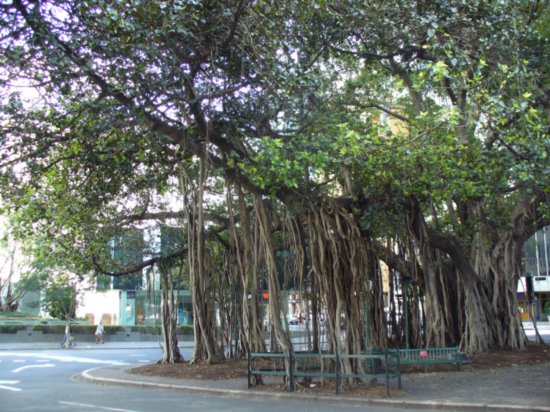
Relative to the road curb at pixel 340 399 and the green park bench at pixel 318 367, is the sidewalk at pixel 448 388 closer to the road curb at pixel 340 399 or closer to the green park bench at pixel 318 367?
the road curb at pixel 340 399

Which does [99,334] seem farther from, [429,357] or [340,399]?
[340,399]

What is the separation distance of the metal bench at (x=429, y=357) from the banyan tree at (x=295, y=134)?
3.13 ft

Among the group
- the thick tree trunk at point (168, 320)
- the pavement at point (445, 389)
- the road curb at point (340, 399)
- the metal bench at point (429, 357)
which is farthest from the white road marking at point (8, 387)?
the metal bench at point (429, 357)

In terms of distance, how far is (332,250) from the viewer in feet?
35.7

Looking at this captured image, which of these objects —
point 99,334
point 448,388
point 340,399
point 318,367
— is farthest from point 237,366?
point 99,334

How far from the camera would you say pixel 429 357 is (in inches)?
500

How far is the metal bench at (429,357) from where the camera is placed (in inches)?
487

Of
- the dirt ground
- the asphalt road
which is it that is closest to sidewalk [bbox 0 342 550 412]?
the asphalt road

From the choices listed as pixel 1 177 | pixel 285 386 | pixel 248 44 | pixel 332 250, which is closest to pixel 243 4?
pixel 248 44

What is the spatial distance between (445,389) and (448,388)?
0.44 ft

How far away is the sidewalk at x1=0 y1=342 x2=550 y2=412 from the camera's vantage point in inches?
355

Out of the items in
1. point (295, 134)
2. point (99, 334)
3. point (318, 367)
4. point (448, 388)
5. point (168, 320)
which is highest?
point (295, 134)

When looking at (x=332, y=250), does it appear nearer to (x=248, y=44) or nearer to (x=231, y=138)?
(x=231, y=138)

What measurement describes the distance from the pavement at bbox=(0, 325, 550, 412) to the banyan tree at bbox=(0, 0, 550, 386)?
115 cm
